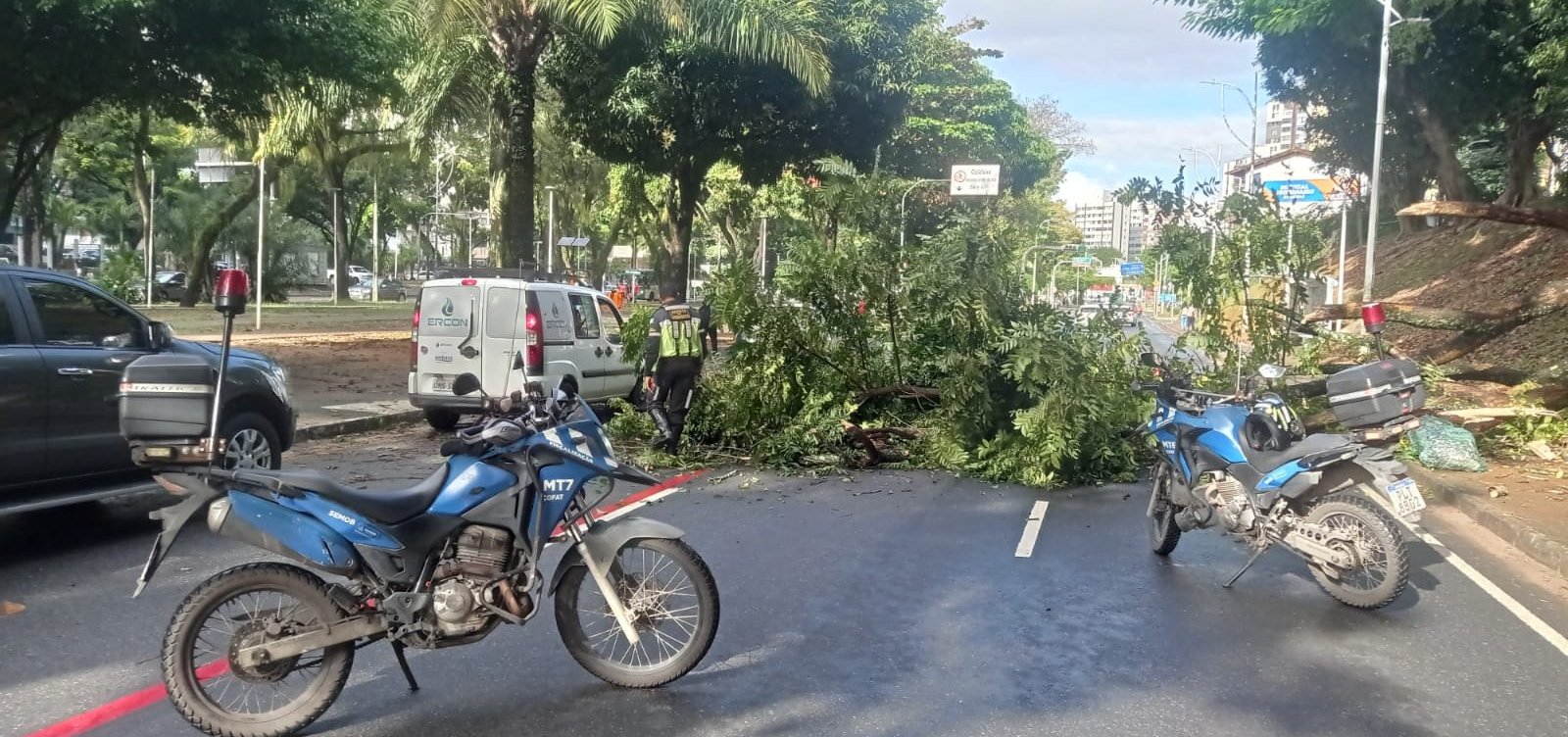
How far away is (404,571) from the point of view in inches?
180

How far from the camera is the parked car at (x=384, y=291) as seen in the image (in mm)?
65562

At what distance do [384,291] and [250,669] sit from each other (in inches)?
2640

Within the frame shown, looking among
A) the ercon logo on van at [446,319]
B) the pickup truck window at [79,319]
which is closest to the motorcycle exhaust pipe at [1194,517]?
the pickup truck window at [79,319]

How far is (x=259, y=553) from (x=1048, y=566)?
16.4 feet

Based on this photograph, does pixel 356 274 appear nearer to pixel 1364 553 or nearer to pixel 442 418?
pixel 442 418

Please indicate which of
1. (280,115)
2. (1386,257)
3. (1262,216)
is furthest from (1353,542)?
(1386,257)

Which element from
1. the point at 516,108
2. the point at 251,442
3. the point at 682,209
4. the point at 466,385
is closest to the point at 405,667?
the point at 466,385

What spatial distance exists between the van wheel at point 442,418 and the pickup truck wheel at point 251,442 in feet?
14.7

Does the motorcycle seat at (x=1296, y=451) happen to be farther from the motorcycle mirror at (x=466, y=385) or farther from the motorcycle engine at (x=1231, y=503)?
the motorcycle mirror at (x=466, y=385)

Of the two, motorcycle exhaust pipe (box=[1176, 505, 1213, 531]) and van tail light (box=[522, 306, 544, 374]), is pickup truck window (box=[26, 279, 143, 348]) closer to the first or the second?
van tail light (box=[522, 306, 544, 374])

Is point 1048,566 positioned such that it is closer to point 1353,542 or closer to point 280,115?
point 1353,542

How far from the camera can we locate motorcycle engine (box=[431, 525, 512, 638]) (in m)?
4.56

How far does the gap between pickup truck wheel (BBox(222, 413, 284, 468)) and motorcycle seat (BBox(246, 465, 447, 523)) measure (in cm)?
372

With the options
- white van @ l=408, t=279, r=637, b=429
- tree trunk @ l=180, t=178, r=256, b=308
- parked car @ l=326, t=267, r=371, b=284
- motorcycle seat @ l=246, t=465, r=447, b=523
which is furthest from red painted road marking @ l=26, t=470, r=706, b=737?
parked car @ l=326, t=267, r=371, b=284
